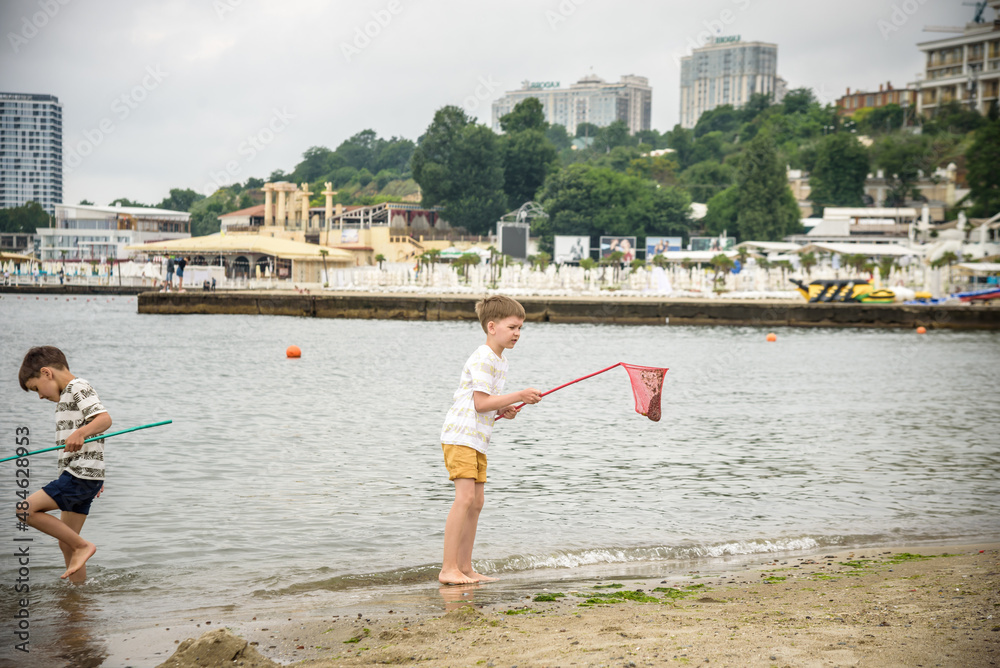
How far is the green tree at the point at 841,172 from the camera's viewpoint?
326 ft

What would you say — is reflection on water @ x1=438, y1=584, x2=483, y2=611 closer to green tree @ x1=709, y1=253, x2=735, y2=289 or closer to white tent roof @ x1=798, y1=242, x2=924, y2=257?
green tree @ x1=709, y1=253, x2=735, y2=289

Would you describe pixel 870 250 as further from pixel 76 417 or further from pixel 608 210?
pixel 76 417

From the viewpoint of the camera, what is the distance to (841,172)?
329 feet

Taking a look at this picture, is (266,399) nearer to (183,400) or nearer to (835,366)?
(183,400)

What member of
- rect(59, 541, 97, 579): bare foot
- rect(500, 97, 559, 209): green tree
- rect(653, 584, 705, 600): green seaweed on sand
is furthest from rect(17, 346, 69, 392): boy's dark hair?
rect(500, 97, 559, 209): green tree

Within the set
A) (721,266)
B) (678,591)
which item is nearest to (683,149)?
(721,266)

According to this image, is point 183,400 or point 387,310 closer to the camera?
point 183,400

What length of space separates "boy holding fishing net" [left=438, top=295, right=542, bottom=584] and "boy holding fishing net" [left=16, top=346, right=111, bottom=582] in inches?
77.7

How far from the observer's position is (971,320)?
121 ft

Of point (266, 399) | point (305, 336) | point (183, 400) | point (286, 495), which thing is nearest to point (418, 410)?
point (266, 399)

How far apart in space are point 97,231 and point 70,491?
119m

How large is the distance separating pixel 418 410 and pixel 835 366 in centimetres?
1278

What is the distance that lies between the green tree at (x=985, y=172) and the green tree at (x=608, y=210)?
98.6ft

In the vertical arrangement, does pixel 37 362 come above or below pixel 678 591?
above
